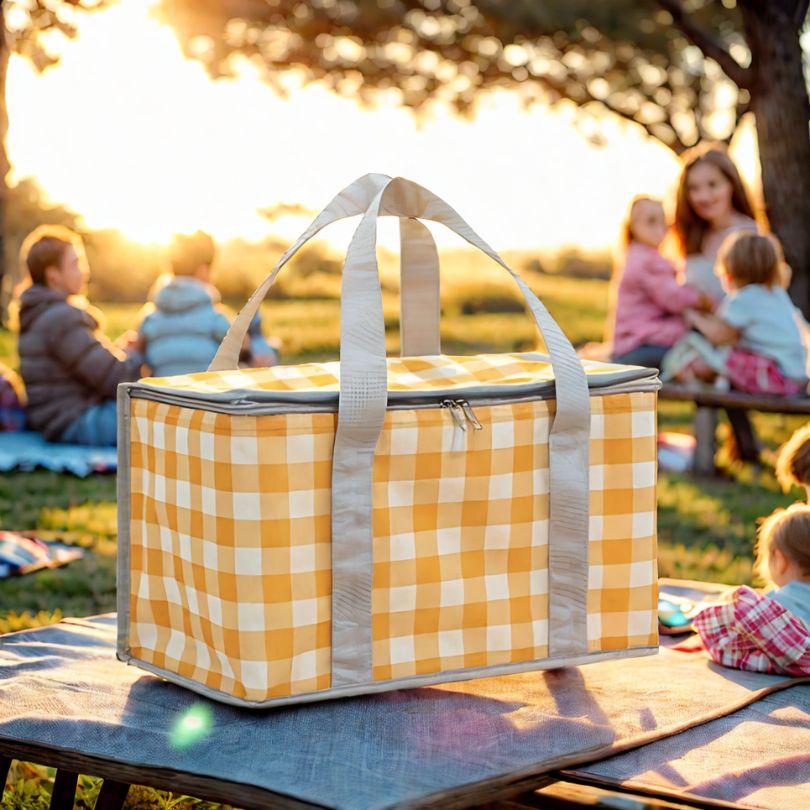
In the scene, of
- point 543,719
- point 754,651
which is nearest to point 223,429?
point 543,719

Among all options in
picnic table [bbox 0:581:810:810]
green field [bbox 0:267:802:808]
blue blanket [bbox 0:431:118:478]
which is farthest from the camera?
blue blanket [bbox 0:431:118:478]

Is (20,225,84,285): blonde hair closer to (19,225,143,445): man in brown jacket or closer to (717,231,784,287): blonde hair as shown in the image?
(19,225,143,445): man in brown jacket

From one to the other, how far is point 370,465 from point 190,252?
4015 millimetres

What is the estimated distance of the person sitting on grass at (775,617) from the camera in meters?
2.13

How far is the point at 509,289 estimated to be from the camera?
13.2 metres

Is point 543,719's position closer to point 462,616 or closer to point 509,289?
point 462,616

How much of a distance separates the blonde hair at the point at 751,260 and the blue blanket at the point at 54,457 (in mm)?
2670

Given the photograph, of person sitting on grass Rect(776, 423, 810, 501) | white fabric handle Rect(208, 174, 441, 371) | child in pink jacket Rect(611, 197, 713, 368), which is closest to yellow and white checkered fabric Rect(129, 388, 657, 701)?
white fabric handle Rect(208, 174, 441, 371)

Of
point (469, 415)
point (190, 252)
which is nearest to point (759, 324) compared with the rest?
point (190, 252)

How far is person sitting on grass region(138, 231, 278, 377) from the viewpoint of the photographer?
5.53 meters

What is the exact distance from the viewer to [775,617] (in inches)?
84.5

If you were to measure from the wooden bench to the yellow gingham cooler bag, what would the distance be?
108 inches

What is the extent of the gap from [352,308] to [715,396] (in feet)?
10.8

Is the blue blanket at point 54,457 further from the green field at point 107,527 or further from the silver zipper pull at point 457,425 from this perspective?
the silver zipper pull at point 457,425
